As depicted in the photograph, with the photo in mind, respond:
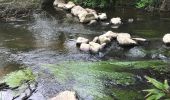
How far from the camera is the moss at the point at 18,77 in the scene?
399 inches

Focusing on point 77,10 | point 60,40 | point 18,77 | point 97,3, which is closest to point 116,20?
point 77,10

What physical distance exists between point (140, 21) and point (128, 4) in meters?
3.59

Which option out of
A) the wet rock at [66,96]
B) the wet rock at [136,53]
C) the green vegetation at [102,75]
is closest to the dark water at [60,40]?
the wet rock at [136,53]

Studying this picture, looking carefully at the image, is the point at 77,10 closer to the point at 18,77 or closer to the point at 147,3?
the point at 147,3

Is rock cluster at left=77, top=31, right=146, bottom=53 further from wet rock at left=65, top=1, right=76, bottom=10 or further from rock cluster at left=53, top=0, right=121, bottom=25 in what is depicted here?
A: wet rock at left=65, top=1, right=76, bottom=10

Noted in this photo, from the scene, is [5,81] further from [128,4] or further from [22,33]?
[128,4]

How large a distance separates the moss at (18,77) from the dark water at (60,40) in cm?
37

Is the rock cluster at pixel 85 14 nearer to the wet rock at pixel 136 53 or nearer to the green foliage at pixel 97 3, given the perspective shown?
the green foliage at pixel 97 3

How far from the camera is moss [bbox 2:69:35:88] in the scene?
399 inches

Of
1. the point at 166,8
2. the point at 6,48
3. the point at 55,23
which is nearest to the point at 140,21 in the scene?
the point at 166,8

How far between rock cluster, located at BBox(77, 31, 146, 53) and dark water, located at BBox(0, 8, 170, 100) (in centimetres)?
25

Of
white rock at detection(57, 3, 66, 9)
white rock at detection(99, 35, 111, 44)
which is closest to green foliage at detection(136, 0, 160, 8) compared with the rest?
white rock at detection(57, 3, 66, 9)

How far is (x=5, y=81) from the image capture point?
33.8ft

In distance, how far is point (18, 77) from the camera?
1049 centimetres
